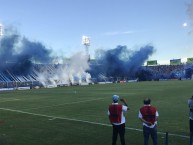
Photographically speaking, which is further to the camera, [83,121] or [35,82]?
[35,82]

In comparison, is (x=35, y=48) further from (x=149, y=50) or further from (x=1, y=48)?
(x=149, y=50)

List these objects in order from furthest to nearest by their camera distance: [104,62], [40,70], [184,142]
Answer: [104,62], [40,70], [184,142]

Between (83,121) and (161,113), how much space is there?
6181 millimetres

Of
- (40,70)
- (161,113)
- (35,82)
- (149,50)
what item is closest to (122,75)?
(149,50)

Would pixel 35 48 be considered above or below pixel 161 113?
above

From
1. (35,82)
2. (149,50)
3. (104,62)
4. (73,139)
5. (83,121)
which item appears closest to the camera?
(73,139)

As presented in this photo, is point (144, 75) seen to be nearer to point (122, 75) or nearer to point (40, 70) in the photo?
point (122, 75)

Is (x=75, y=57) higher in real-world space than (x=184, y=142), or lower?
higher

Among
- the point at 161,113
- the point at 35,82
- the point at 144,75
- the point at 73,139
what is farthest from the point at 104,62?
the point at 73,139

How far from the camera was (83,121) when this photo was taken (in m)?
20.4

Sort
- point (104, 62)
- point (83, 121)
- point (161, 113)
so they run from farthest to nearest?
point (104, 62), point (161, 113), point (83, 121)

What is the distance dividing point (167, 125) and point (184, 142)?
168 inches

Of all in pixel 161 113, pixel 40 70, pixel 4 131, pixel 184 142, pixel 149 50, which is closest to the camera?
pixel 184 142

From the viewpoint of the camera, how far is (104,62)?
131 m
